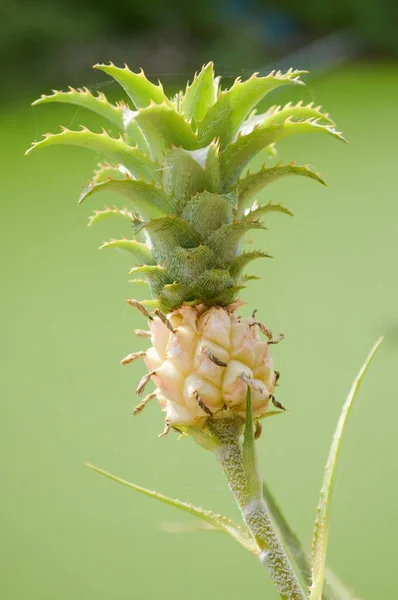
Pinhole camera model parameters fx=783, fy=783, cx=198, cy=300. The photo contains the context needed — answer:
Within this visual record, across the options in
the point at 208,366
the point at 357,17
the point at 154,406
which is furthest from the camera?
the point at 357,17

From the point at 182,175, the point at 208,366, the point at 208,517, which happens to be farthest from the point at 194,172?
the point at 208,517

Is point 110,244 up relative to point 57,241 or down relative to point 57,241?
down

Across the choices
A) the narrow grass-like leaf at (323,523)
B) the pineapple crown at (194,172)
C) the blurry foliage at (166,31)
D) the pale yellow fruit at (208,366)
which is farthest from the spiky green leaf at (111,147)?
the blurry foliage at (166,31)

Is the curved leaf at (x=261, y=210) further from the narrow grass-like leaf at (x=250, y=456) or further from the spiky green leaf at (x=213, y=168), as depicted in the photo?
the narrow grass-like leaf at (x=250, y=456)

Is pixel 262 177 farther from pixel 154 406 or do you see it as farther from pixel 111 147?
pixel 154 406

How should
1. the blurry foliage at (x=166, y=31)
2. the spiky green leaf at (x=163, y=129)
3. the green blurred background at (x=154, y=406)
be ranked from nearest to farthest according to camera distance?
the spiky green leaf at (x=163, y=129)
the green blurred background at (x=154, y=406)
the blurry foliage at (x=166, y=31)

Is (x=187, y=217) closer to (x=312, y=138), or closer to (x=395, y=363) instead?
(x=395, y=363)

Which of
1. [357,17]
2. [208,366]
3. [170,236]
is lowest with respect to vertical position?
[208,366]

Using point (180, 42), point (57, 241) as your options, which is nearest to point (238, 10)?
point (180, 42)
